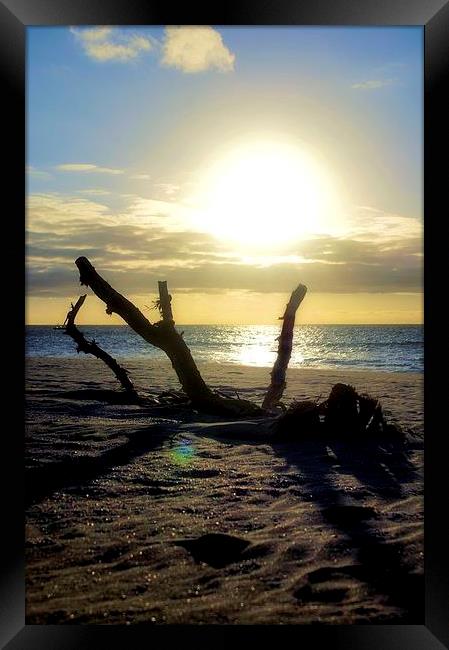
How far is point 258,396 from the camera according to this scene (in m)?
13.6

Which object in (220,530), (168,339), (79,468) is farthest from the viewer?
(168,339)

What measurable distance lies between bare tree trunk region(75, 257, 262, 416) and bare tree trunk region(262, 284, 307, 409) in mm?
864

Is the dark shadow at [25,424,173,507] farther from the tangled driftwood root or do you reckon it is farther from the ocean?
the ocean

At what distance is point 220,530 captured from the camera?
174 inches

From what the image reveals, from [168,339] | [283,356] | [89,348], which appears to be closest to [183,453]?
[168,339]

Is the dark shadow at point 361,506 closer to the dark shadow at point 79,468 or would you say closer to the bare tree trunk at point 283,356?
the dark shadow at point 79,468

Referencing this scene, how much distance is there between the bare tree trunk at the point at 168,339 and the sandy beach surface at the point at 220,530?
202cm

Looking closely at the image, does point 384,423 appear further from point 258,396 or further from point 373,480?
point 258,396

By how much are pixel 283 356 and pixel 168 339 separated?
6.85 ft

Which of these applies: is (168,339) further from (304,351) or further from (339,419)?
(304,351)

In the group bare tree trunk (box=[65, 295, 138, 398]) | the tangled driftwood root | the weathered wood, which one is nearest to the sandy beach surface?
the tangled driftwood root

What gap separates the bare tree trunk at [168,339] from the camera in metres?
9.52

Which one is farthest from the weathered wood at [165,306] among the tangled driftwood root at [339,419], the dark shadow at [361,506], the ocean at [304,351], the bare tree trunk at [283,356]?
the ocean at [304,351]
